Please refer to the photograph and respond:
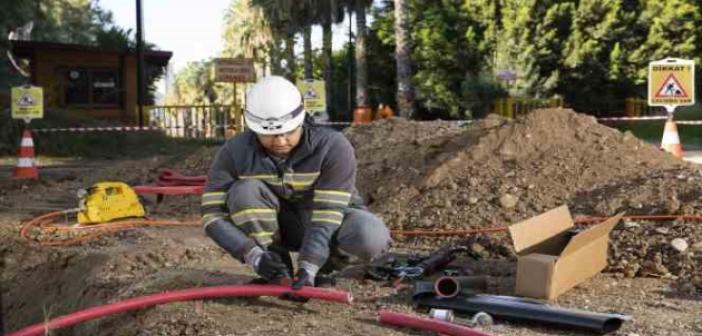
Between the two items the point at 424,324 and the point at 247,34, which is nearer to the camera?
the point at 424,324

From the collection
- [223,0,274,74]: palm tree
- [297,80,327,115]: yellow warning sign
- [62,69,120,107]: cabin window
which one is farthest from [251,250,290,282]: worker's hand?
[223,0,274,74]: palm tree

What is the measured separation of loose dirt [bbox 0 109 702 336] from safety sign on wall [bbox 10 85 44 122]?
3.45 meters

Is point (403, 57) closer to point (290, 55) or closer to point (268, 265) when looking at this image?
point (290, 55)

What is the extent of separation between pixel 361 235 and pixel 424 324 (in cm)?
70

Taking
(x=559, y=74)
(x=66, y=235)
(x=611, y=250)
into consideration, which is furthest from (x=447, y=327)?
(x=559, y=74)

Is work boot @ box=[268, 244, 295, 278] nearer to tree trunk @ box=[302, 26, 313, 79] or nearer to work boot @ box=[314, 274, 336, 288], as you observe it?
work boot @ box=[314, 274, 336, 288]

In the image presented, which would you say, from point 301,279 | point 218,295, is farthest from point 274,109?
point 218,295

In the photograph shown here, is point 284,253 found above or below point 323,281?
above

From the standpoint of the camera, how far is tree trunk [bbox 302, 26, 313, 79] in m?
36.7

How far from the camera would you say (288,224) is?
4.66 metres

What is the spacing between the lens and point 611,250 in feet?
18.2

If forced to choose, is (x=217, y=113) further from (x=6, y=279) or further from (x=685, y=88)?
(x=6, y=279)

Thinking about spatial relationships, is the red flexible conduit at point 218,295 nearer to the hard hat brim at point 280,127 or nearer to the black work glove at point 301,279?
the black work glove at point 301,279

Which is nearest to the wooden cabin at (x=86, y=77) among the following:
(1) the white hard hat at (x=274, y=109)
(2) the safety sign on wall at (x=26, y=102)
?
(2) the safety sign on wall at (x=26, y=102)
